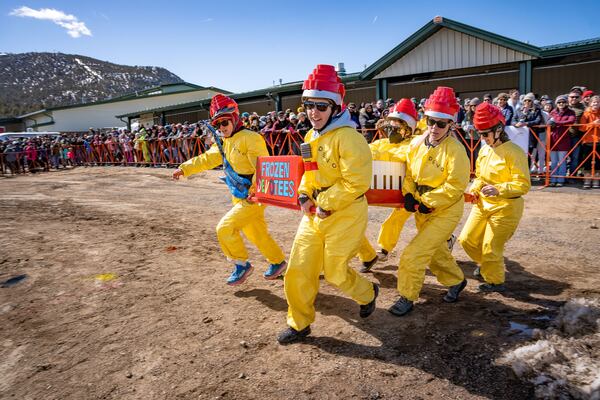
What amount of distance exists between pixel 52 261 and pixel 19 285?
80 cm

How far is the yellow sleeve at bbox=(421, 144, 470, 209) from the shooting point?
359 cm

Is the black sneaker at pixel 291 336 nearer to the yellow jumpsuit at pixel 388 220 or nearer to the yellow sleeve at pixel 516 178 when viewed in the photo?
the yellow jumpsuit at pixel 388 220

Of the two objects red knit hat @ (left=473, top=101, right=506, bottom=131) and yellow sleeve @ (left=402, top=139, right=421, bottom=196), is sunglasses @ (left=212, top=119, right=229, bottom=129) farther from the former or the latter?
red knit hat @ (left=473, top=101, right=506, bottom=131)

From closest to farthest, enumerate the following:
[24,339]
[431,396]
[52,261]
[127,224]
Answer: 1. [431,396]
2. [24,339]
3. [52,261]
4. [127,224]

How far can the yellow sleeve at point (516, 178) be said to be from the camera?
392 cm

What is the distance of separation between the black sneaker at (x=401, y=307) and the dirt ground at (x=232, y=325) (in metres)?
0.06

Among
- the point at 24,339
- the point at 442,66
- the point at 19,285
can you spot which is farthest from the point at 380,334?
the point at 442,66

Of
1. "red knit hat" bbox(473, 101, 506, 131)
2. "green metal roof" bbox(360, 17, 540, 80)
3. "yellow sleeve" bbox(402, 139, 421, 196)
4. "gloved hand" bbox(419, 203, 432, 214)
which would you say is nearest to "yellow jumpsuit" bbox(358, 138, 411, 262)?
"yellow sleeve" bbox(402, 139, 421, 196)

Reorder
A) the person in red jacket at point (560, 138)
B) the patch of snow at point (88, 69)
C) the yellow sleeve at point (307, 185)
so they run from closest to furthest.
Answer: the yellow sleeve at point (307, 185) → the person in red jacket at point (560, 138) → the patch of snow at point (88, 69)

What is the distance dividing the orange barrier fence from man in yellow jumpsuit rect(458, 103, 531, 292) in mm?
3236

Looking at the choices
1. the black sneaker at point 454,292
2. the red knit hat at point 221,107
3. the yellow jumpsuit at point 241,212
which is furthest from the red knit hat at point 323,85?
the black sneaker at point 454,292

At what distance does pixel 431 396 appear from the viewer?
8.50 feet

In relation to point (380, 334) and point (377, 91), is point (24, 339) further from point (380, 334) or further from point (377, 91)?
point (377, 91)

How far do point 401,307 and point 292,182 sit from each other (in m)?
1.51
